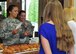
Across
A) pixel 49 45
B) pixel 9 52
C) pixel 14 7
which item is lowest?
pixel 9 52

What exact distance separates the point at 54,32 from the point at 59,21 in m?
0.14

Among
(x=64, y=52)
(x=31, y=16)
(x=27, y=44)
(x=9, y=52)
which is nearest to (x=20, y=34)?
(x=27, y=44)

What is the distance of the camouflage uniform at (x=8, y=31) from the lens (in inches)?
151

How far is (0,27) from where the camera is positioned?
395 centimetres

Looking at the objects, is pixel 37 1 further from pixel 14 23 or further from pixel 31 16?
pixel 14 23

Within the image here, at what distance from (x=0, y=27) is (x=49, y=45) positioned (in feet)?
5.09

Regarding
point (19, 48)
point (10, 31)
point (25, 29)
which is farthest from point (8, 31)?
point (25, 29)

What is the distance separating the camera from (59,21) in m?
2.64

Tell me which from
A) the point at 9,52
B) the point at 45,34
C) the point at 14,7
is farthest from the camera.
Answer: the point at 14,7

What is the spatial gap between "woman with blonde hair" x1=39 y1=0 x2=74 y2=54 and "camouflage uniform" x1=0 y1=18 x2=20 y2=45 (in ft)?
4.25

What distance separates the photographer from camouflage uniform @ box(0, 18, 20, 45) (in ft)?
12.6

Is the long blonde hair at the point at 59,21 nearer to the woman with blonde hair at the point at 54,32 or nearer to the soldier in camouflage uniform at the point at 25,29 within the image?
the woman with blonde hair at the point at 54,32

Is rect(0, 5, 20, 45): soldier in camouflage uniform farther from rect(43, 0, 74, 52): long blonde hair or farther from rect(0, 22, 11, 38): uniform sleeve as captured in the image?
rect(43, 0, 74, 52): long blonde hair

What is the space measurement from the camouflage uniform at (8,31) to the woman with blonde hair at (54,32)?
4.25 feet
